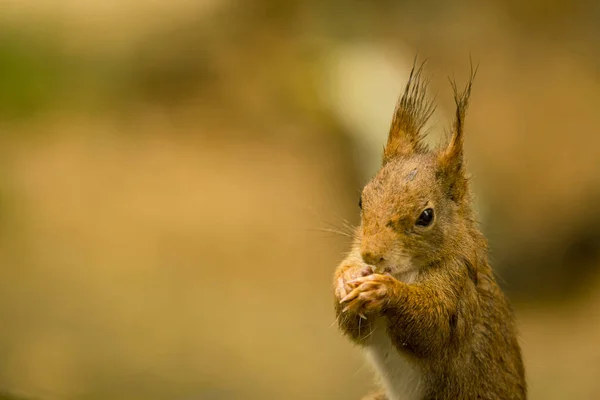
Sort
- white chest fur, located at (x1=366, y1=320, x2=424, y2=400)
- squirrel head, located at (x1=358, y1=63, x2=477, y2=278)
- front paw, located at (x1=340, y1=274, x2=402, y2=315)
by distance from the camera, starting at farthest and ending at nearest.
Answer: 1. white chest fur, located at (x1=366, y1=320, x2=424, y2=400)
2. squirrel head, located at (x1=358, y1=63, x2=477, y2=278)
3. front paw, located at (x1=340, y1=274, x2=402, y2=315)

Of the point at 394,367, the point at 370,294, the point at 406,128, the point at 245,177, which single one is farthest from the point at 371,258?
Answer: the point at 245,177

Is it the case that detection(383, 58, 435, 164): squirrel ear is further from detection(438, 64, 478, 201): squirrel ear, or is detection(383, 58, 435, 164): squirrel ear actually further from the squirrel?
detection(438, 64, 478, 201): squirrel ear

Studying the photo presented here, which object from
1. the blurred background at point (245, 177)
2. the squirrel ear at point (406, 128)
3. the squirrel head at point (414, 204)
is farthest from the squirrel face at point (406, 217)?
the blurred background at point (245, 177)

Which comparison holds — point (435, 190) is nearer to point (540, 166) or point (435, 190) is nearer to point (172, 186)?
point (540, 166)

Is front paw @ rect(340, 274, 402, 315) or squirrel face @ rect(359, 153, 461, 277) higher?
squirrel face @ rect(359, 153, 461, 277)

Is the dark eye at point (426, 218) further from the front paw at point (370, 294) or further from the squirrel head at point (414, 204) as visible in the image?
the front paw at point (370, 294)

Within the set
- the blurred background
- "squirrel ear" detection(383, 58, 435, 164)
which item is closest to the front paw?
"squirrel ear" detection(383, 58, 435, 164)

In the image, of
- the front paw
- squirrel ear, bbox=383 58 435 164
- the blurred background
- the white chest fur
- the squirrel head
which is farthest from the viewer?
the blurred background
